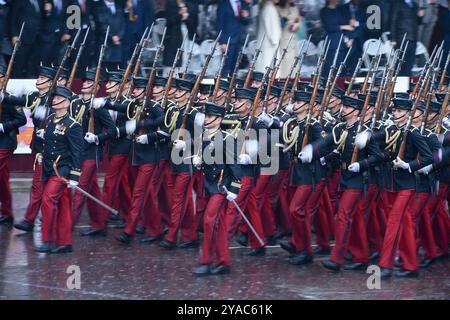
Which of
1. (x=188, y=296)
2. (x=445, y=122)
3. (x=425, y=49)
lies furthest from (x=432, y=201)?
(x=425, y=49)

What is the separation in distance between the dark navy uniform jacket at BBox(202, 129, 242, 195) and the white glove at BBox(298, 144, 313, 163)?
0.77 m

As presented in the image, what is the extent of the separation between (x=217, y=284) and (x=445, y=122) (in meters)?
3.16

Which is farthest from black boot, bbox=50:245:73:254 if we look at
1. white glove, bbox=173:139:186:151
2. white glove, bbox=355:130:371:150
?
white glove, bbox=355:130:371:150

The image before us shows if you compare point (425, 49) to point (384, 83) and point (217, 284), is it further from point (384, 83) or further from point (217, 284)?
point (217, 284)

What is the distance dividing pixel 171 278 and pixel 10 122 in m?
3.16

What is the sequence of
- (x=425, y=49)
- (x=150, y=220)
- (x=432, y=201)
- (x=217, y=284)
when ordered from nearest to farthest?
(x=217, y=284) → (x=432, y=201) → (x=150, y=220) → (x=425, y=49)

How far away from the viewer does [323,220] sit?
14477 millimetres

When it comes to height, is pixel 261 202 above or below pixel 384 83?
below

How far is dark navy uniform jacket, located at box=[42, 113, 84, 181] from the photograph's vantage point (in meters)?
14.0

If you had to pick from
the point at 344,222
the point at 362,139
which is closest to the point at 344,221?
the point at 344,222

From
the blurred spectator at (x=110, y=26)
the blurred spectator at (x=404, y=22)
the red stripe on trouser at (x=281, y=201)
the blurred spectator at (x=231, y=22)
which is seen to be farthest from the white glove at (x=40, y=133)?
the blurred spectator at (x=404, y=22)

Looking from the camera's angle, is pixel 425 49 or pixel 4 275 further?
pixel 425 49

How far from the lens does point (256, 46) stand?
18.5 m

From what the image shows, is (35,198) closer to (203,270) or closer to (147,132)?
(147,132)
